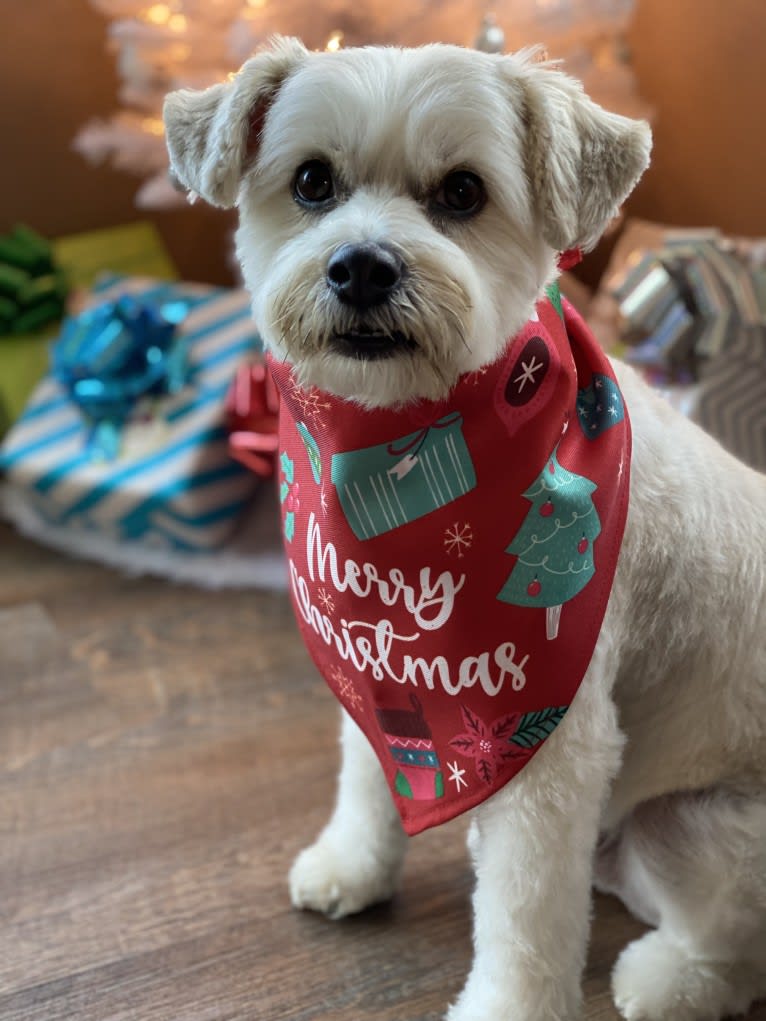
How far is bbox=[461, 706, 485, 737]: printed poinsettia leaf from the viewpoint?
1.01 metres

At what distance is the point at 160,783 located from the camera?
1.50 m

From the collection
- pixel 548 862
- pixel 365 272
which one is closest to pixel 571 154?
pixel 365 272

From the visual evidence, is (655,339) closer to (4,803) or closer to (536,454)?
(536,454)

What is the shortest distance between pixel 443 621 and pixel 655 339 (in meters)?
1.05

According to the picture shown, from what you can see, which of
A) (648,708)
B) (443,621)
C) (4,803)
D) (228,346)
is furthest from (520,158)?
(228,346)

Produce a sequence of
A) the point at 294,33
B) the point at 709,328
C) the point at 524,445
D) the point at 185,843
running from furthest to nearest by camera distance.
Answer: the point at 294,33
the point at 709,328
the point at 185,843
the point at 524,445

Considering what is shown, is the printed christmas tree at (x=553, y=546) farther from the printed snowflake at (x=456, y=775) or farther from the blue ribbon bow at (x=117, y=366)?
the blue ribbon bow at (x=117, y=366)

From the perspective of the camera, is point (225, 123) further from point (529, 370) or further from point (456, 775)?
point (456, 775)

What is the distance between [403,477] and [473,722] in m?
0.25

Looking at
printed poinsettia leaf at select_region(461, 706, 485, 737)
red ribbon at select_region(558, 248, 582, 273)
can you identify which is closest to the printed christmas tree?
printed poinsettia leaf at select_region(461, 706, 485, 737)

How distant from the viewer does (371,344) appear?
0.91m

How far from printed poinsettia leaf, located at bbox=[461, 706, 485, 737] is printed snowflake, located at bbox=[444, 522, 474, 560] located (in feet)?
0.52

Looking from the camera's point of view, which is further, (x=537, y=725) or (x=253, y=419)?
(x=253, y=419)

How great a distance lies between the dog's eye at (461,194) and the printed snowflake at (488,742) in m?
0.47
